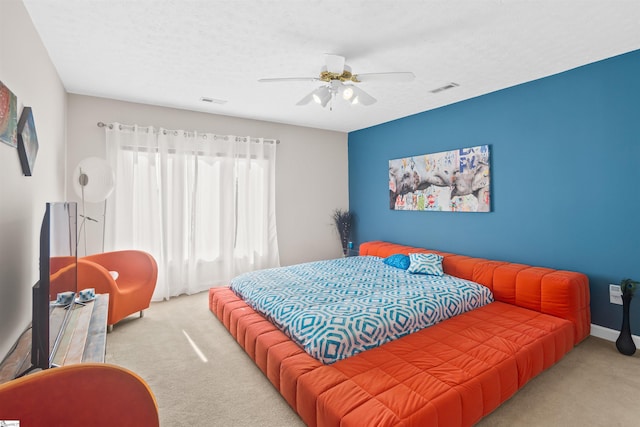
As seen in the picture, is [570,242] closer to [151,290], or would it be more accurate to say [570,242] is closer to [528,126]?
[528,126]

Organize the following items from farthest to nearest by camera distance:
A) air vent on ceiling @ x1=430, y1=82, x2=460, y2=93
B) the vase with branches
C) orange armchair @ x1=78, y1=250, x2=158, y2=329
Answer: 1. the vase with branches
2. air vent on ceiling @ x1=430, y1=82, x2=460, y2=93
3. orange armchair @ x1=78, y1=250, x2=158, y2=329

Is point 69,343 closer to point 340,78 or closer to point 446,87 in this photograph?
point 340,78

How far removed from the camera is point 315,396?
175 cm

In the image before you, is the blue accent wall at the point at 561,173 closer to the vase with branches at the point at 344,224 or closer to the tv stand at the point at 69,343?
the vase with branches at the point at 344,224

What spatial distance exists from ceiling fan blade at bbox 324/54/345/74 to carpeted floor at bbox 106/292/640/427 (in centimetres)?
258

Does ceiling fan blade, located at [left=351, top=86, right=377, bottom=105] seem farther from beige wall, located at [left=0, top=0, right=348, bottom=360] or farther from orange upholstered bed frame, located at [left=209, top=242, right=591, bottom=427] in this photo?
beige wall, located at [left=0, top=0, right=348, bottom=360]

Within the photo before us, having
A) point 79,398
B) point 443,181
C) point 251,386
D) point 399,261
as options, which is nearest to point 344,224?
point 399,261

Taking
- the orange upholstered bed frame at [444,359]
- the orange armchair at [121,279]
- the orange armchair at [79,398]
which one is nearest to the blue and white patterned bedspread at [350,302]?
the orange upholstered bed frame at [444,359]

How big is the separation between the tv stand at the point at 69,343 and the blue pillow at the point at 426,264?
10.1ft

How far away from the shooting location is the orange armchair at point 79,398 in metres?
0.90

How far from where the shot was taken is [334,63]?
262cm

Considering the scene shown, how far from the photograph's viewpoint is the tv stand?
61.7 inches

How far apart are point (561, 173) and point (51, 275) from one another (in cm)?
426

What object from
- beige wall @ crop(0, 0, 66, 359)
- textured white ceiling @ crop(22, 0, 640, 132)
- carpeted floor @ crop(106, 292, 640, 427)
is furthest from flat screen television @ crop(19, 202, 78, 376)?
textured white ceiling @ crop(22, 0, 640, 132)
